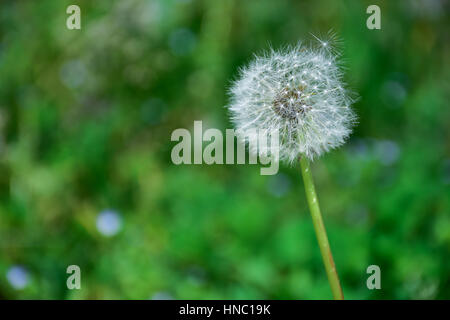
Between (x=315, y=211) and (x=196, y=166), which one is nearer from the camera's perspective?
(x=315, y=211)

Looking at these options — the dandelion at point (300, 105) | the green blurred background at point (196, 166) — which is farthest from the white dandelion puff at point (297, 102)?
the green blurred background at point (196, 166)

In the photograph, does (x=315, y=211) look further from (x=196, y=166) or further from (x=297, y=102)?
(x=196, y=166)

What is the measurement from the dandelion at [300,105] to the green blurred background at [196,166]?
0.52 metres

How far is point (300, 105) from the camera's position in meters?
Answer: 1.15

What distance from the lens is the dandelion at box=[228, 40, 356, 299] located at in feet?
3.71

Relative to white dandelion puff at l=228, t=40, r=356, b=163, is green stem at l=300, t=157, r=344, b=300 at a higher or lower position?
lower

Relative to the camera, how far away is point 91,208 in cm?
267

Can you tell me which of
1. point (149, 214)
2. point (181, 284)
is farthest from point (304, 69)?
point (149, 214)

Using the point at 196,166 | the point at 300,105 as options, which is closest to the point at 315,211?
the point at 300,105

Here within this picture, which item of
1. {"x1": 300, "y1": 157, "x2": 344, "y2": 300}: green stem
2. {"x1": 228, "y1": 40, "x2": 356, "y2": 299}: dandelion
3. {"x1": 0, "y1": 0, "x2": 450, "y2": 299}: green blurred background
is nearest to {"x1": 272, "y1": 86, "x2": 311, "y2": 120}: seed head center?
{"x1": 228, "y1": 40, "x2": 356, "y2": 299}: dandelion

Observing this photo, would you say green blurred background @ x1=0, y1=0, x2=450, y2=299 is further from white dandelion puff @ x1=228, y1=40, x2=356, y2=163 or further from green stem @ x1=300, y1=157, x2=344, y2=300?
green stem @ x1=300, y1=157, x2=344, y2=300
